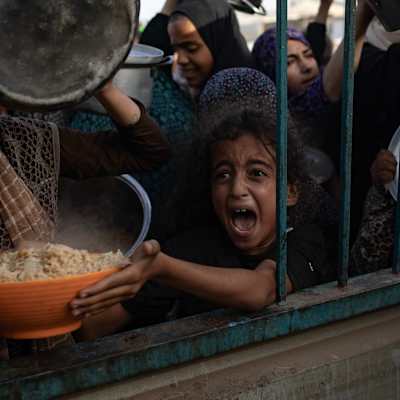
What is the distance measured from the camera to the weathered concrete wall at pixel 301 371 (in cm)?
130

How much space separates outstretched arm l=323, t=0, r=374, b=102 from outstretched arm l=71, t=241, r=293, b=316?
1.19m

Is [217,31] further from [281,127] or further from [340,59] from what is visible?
[281,127]

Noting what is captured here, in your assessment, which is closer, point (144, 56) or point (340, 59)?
point (144, 56)

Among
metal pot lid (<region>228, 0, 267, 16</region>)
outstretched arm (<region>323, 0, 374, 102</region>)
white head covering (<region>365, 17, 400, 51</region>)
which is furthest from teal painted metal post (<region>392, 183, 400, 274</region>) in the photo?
metal pot lid (<region>228, 0, 267, 16</region>)

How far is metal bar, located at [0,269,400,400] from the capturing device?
3.75 ft

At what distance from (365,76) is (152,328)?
1625 mm

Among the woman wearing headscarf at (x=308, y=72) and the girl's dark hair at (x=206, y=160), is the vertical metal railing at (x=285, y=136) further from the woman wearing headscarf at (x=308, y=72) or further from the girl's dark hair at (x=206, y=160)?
the woman wearing headscarf at (x=308, y=72)

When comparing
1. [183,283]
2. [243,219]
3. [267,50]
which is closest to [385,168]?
[243,219]

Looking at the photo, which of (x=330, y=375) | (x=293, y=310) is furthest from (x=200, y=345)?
(x=330, y=375)

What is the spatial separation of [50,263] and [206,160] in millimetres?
897

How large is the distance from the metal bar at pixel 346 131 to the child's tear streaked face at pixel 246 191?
0.29 metres

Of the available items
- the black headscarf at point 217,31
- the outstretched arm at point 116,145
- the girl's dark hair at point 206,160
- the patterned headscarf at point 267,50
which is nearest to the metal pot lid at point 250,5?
the patterned headscarf at point 267,50

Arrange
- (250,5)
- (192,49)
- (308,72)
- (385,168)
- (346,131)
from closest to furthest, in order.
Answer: (346,131) → (385,168) → (192,49) → (308,72) → (250,5)

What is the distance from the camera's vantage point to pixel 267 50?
2928mm
